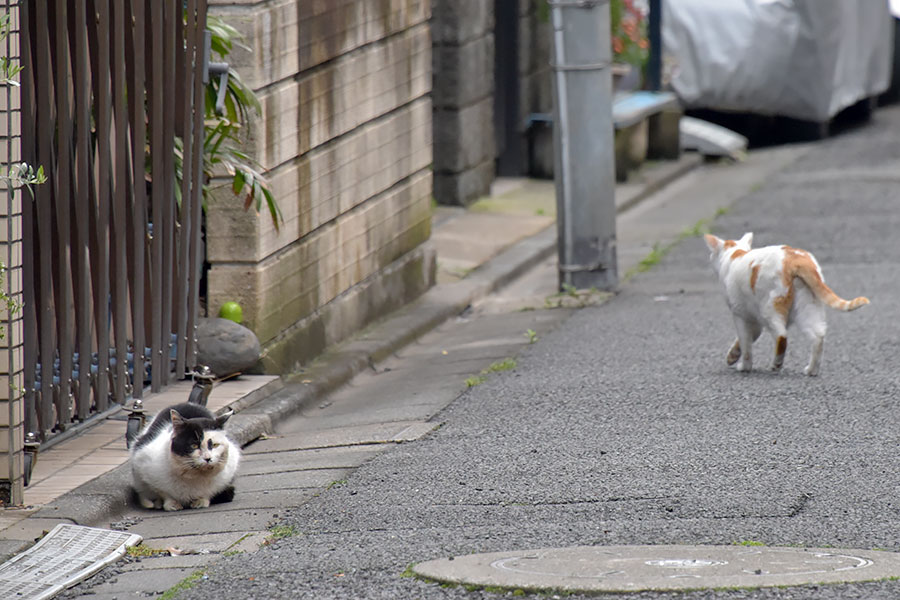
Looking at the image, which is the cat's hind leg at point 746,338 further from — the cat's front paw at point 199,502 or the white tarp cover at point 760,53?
the white tarp cover at point 760,53

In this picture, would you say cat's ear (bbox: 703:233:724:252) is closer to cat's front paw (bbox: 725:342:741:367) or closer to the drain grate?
cat's front paw (bbox: 725:342:741:367)

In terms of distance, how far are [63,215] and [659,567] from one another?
271 cm

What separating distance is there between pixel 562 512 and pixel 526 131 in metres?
10.2

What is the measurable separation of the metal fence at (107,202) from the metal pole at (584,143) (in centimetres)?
367

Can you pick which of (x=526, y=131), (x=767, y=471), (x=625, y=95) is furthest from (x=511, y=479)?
(x=625, y=95)

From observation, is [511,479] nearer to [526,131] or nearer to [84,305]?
[84,305]

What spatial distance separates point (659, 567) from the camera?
4.11 metres

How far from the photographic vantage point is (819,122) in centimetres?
1806

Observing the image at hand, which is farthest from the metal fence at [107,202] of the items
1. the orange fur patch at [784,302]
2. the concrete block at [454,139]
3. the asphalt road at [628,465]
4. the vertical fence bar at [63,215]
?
the concrete block at [454,139]

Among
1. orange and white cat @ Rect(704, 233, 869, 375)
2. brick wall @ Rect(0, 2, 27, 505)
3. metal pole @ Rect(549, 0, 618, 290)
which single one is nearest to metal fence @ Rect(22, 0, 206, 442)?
brick wall @ Rect(0, 2, 27, 505)

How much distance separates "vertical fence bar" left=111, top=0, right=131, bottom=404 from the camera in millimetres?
5555

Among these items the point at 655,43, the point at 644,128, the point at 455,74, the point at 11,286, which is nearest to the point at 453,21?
the point at 455,74

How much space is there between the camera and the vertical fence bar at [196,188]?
6.05 m

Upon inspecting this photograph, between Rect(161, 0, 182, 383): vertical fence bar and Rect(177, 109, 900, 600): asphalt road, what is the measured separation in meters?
1.13
